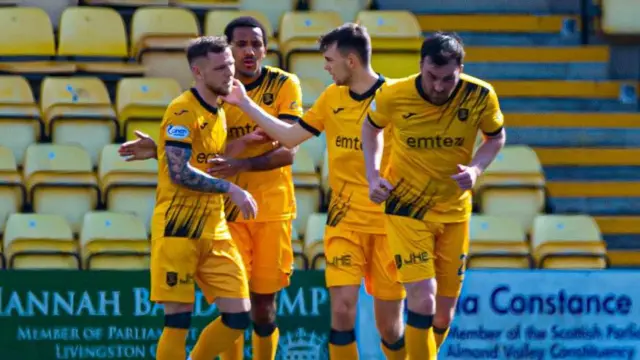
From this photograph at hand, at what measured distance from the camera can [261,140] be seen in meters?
9.05

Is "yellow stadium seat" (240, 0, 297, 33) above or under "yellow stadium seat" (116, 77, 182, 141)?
above

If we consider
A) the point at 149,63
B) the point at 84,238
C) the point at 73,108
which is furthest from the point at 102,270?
the point at 149,63

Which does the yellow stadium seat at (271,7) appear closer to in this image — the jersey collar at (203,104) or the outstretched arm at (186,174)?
the jersey collar at (203,104)

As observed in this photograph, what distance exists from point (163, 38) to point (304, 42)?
119 cm

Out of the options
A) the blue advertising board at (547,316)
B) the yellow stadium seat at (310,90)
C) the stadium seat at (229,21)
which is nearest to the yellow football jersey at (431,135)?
the blue advertising board at (547,316)

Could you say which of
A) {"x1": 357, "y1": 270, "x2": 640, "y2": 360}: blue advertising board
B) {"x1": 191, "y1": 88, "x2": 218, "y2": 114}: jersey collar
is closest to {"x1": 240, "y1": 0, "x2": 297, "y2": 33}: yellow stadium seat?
{"x1": 357, "y1": 270, "x2": 640, "y2": 360}: blue advertising board

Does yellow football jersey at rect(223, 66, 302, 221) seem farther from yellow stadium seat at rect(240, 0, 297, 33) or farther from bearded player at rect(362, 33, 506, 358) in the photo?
yellow stadium seat at rect(240, 0, 297, 33)

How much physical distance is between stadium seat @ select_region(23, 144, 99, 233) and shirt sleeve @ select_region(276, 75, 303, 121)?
289 centimetres

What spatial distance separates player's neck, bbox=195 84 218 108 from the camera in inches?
339

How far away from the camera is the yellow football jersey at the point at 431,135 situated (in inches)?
337

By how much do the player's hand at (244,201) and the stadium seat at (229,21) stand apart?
4.32 metres

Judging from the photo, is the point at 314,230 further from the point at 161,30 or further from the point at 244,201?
the point at 244,201

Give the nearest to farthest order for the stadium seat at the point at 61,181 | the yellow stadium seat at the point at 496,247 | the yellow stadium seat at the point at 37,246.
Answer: the yellow stadium seat at the point at 37,246, the yellow stadium seat at the point at 496,247, the stadium seat at the point at 61,181

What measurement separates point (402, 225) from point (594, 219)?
4649 mm
